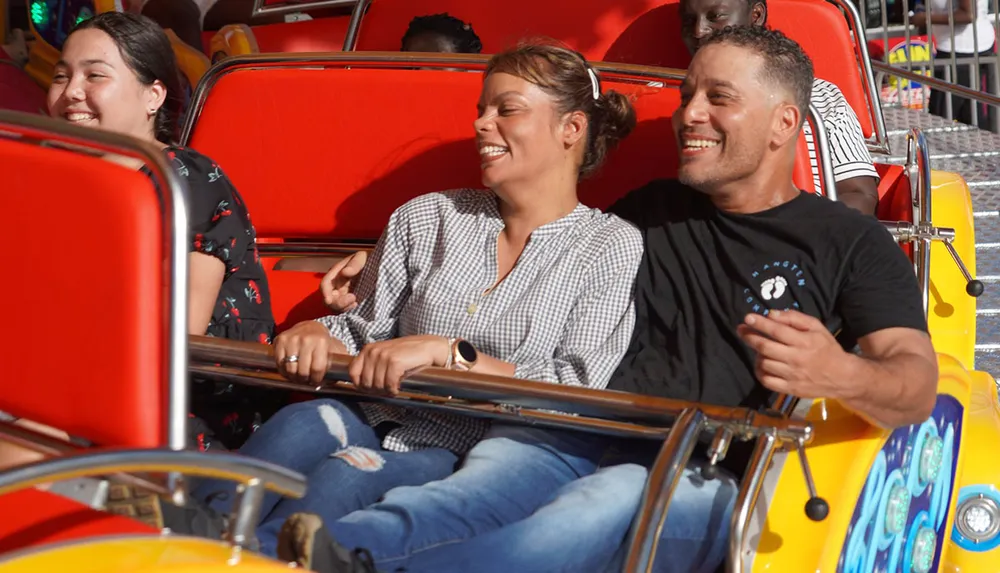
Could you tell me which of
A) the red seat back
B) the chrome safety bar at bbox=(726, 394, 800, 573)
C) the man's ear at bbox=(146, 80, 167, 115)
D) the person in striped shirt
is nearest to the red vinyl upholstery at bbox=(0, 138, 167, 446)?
the chrome safety bar at bbox=(726, 394, 800, 573)

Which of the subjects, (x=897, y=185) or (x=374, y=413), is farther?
(x=897, y=185)

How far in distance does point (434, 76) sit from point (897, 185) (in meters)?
1.17

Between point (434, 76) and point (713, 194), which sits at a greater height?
point (434, 76)

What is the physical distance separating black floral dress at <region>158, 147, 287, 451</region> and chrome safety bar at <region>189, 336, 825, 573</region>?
9.5 inches

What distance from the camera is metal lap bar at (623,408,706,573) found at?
61.6 inches

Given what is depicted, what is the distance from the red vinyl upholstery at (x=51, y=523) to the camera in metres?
1.34

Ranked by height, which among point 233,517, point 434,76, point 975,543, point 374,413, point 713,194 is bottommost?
point 975,543

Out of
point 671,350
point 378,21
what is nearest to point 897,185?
point 671,350

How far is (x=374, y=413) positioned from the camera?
87.6 inches

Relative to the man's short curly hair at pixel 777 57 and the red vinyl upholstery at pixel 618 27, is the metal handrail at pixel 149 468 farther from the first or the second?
the red vinyl upholstery at pixel 618 27

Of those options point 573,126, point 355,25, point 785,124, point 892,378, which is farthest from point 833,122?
point 355,25

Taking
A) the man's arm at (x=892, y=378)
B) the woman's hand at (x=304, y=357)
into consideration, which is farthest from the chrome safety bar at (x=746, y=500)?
the woman's hand at (x=304, y=357)

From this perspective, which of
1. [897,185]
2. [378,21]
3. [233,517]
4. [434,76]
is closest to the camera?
[233,517]

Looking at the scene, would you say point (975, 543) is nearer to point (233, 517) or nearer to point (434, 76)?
point (434, 76)
